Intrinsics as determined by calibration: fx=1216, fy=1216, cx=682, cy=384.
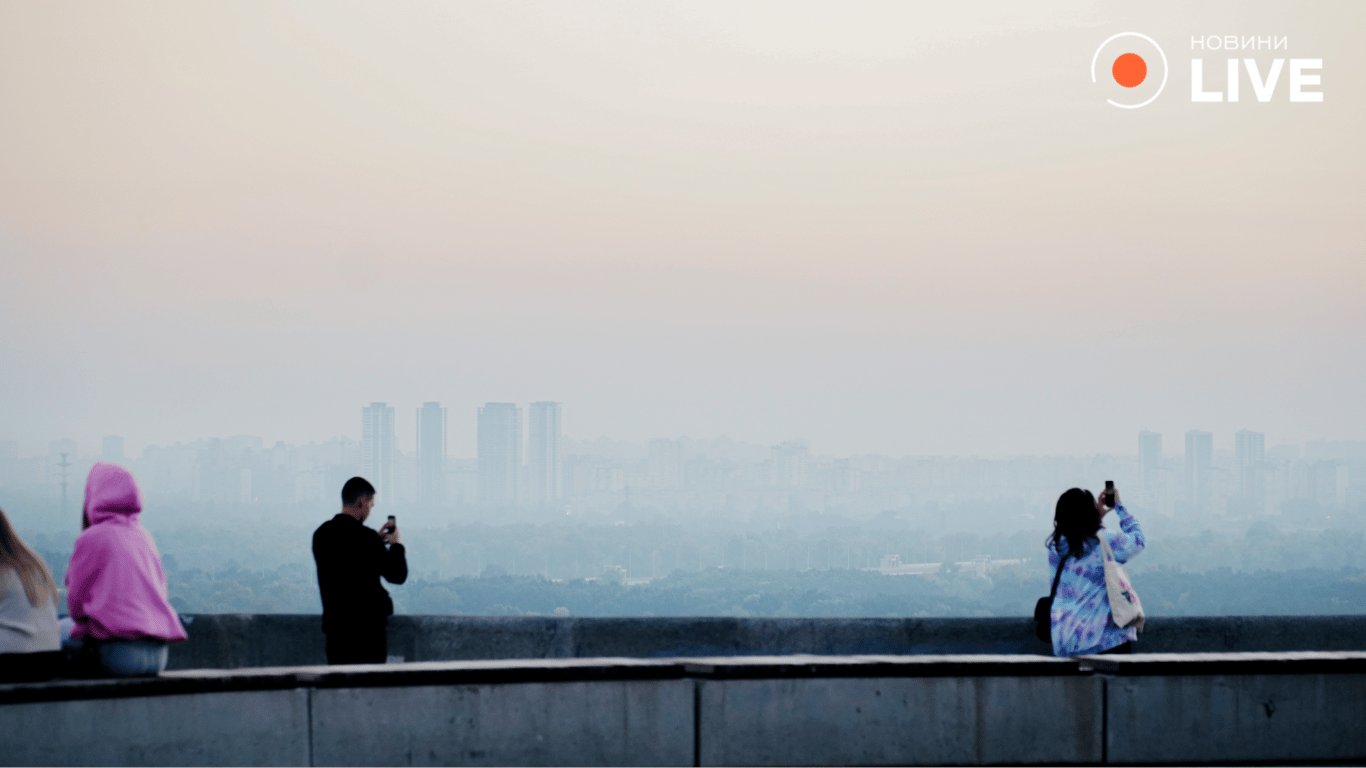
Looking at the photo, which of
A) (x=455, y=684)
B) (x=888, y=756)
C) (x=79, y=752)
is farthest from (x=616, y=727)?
(x=79, y=752)

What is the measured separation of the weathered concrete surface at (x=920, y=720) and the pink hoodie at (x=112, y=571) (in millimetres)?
3159

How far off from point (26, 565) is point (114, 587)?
43cm

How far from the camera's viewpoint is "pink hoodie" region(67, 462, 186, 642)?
20.4 feet

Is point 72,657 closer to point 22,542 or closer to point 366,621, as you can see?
point 22,542

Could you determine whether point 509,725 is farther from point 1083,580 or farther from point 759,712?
point 1083,580

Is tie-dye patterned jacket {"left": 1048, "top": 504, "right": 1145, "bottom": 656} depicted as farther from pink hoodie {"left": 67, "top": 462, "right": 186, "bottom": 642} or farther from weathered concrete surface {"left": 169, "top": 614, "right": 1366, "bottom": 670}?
pink hoodie {"left": 67, "top": 462, "right": 186, "bottom": 642}

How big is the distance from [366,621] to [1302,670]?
560 cm

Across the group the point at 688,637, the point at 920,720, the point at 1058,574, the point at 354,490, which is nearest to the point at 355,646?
the point at 354,490

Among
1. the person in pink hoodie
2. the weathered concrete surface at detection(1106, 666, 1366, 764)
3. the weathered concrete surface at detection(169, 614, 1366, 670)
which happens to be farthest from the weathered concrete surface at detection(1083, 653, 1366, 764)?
the person in pink hoodie

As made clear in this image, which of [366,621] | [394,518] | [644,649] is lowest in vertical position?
[644,649]

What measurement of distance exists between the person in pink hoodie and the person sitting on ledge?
0.15 metres

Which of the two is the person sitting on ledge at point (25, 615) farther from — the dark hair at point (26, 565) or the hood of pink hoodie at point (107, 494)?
the hood of pink hoodie at point (107, 494)

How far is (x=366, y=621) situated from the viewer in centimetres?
766

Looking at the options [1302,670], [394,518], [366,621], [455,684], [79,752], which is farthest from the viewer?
[394,518]
